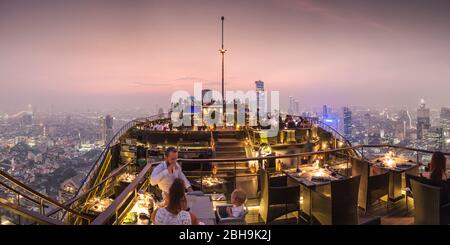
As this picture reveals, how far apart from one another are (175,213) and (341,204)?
236cm

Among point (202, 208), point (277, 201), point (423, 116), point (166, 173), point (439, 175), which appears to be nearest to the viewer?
point (202, 208)

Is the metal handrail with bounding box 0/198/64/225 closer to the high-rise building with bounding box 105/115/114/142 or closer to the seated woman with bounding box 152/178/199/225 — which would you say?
the seated woman with bounding box 152/178/199/225

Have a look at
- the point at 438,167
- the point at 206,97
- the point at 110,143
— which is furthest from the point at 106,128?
the point at 438,167

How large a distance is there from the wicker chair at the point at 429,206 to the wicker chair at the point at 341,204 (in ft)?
2.48

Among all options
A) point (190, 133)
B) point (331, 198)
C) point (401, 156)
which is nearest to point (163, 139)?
point (190, 133)

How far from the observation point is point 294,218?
454 cm

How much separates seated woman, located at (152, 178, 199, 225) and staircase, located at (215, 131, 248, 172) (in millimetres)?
9701

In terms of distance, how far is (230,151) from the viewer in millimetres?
14211

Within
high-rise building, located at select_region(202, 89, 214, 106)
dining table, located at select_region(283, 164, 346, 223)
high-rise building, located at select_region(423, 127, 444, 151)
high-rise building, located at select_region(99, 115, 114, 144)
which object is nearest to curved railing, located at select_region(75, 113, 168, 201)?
high-rise building, located at select_region(99, 115, 114, 144)

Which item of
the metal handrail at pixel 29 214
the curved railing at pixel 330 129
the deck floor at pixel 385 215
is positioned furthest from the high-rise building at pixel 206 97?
the metal handrail at pixel 29 214

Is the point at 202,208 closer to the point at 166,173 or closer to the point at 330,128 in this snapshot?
the point at 166,173
